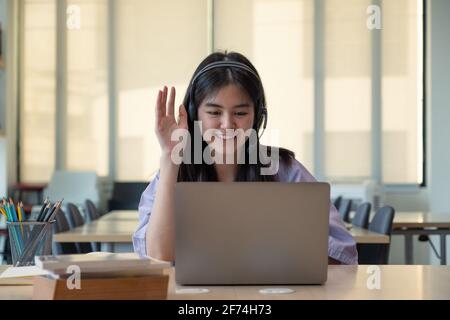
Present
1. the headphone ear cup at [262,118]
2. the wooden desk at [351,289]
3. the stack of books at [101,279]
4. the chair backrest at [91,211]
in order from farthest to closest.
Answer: the chair backrest at [91,211]
the headphone ear cup at [262,118]
the wooden desk at [351,289]
the stack of books at [101,279]

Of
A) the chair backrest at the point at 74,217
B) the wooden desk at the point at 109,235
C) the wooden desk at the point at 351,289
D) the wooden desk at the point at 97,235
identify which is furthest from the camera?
the chair backrest at the point at 74,217

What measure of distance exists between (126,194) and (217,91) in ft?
18.8

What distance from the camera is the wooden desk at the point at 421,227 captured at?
4590 mm

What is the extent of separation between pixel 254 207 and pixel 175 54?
658 cm

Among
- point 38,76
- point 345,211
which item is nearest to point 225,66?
point 345,211

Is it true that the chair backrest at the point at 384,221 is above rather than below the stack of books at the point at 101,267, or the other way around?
below

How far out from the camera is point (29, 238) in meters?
1.83

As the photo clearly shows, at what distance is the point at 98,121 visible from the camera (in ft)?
26.1

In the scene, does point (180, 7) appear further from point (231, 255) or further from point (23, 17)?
point (231, 255)

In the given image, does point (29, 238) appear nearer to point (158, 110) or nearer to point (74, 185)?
point (158, 110)

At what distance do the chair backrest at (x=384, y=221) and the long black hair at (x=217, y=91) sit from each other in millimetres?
1514

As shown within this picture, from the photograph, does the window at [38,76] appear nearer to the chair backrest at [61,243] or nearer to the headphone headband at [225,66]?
the chair backrest at [61,243]

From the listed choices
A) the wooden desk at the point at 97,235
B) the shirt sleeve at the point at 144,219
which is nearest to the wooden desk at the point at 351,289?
the shirt sleeve at the point at 144,219

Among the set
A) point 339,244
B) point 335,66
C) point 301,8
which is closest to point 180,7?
point 301,8
